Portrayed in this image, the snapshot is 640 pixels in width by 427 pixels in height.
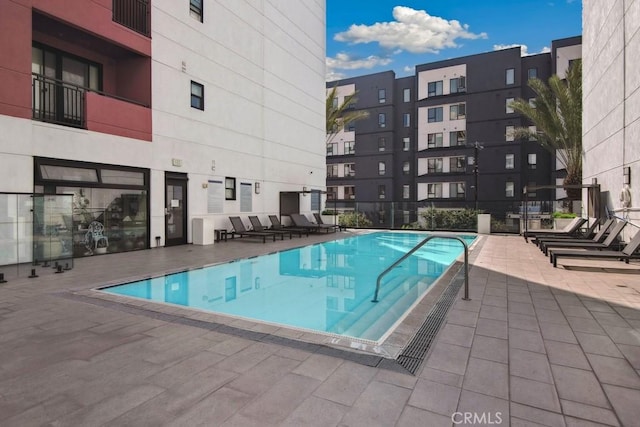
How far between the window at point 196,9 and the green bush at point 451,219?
13.1 meters

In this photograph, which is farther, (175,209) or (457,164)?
(457,164)

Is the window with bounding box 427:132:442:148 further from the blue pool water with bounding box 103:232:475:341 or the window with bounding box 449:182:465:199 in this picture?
the blue pool water with bounding box 103:232:475:341

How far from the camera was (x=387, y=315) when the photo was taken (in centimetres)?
570

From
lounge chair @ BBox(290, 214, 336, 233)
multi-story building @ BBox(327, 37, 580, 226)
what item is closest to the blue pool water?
lounge chair @ BBox(290, 214, 336, 233)

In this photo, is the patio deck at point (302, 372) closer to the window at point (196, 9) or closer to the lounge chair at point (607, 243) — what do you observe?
the lounge chair at point (607, 243)

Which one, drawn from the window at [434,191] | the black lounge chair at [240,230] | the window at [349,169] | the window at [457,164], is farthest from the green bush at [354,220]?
the window at [349,169]

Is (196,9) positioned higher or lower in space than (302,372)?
higher

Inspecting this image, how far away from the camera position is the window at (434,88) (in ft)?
111

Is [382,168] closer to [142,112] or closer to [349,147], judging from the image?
[349,147]

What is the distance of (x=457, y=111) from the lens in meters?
33.3

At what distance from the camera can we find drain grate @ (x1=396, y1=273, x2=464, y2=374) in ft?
11.1

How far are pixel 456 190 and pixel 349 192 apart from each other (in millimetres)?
10462

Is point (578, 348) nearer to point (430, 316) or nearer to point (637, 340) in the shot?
point (637, 340)

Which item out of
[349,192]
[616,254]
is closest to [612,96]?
[616,254]
